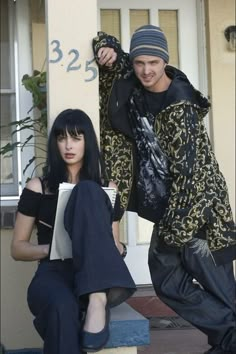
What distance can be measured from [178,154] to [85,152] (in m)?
0.45

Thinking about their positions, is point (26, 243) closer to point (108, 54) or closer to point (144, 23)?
point (108, 54)

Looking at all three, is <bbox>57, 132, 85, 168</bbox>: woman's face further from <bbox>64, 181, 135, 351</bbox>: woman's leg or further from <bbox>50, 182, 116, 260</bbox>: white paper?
<bbox>64, 181, 135, 351</bbox>: woman's leg

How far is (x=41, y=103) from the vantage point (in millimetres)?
4805

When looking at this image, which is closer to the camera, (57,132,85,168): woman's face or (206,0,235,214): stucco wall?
(57,132,85,168): woman's face

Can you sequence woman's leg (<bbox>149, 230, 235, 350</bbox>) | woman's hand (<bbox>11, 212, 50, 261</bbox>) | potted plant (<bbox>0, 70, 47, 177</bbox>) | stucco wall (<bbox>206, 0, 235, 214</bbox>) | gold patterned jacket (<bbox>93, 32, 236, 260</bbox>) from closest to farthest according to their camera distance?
woman's hand (<bbox>11, 212, 50, 261</bbox>) < gold patterned jacket (<bbox>93, 32, 236, 260</bbox>) < woman's leg (<bbox>149, 230, 235, 350</bbox>) < potted plant (<bbox>0, 70, 47, 177</bbox>) < stucco wall (<bbox>206, 0, 235, 214</bbox>)

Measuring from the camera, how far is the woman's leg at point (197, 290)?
11.7ft

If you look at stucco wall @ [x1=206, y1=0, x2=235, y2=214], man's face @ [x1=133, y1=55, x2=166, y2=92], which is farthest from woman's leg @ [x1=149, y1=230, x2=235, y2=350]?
stucco wall @ [x1=206, y1=0, x2=235, y2=214]

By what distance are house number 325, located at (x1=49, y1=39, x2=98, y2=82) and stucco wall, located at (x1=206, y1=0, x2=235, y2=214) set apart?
2035mm

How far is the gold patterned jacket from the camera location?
3.42 m

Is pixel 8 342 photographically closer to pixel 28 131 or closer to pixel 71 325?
pixel 28 131

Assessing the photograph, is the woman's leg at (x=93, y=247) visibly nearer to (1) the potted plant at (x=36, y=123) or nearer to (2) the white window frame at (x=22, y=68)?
(1) the potted plant at (x=36, y=123)

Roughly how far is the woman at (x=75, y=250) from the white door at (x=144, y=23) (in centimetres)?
196

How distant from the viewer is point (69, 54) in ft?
11.5

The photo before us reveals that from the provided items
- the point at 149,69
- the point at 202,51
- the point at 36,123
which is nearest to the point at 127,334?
the point at 149,69
